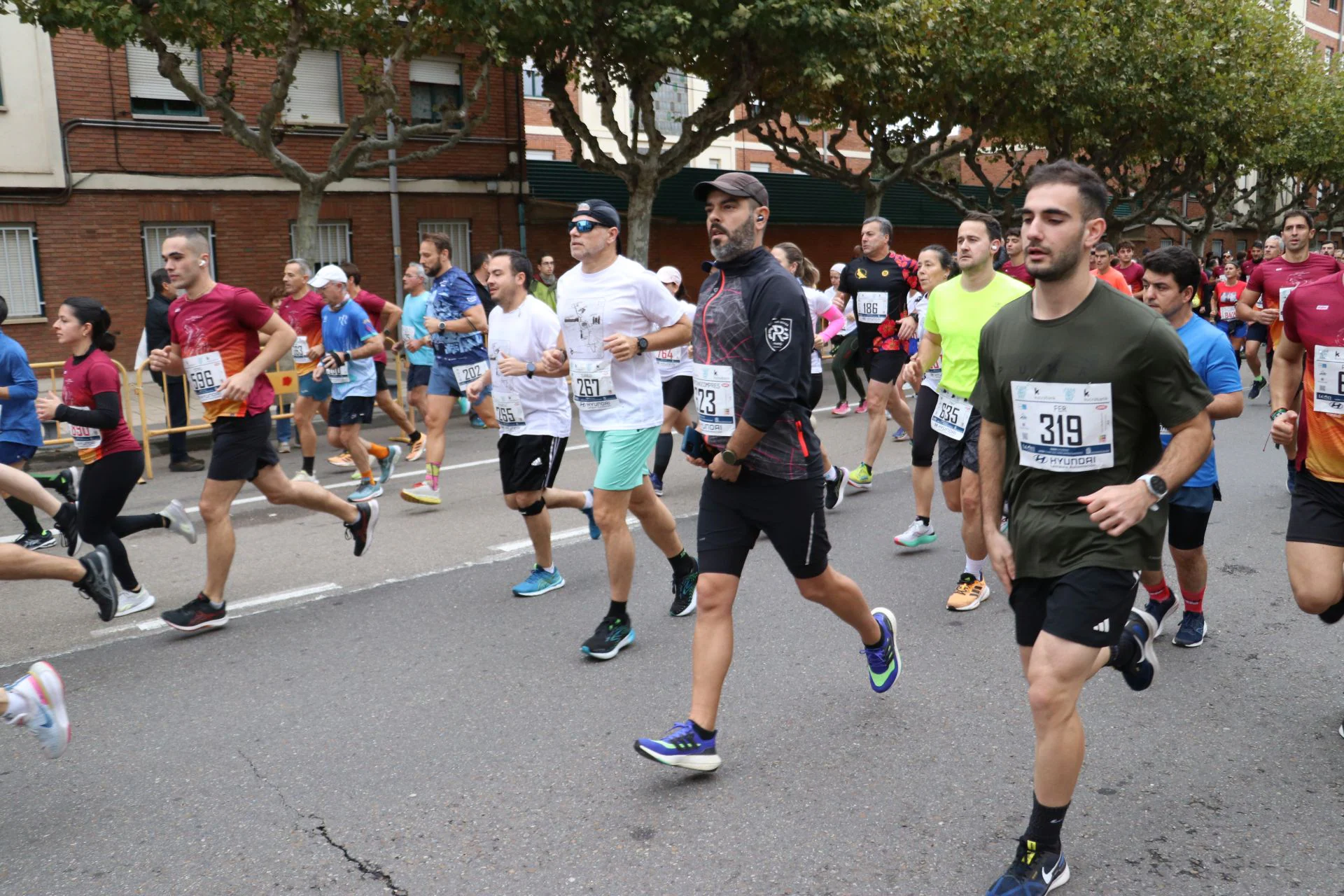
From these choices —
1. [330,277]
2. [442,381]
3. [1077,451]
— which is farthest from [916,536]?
[330,277]

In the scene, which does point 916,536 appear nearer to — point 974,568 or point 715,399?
point 974,568

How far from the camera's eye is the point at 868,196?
883 inches

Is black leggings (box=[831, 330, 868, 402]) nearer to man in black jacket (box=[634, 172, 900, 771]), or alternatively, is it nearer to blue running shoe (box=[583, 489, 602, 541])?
blue running shoe (box=[583, 489, 602, 541])

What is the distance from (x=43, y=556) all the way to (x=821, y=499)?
319 cm

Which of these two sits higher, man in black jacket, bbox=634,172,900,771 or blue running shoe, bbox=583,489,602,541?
man in black jacket, bbox=634,172,900,771

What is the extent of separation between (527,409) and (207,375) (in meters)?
1.58

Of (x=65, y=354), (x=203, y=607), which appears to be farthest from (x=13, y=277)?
(x=203, y=607)

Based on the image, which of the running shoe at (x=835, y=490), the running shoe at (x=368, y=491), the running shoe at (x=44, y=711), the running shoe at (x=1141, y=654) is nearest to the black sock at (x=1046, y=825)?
the running shoe at (x=1141, y=654)

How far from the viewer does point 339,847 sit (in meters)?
3.38

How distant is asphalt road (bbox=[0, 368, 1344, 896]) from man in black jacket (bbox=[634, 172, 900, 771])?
1.51 feet

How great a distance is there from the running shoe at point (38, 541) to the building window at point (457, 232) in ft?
49.9

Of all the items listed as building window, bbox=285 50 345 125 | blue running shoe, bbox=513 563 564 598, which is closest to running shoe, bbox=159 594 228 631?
blue running shoe, bbox=513 563 564 598

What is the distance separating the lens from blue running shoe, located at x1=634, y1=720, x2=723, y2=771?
12.1 feet

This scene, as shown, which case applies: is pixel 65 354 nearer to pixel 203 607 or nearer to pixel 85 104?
pixel 85 104
